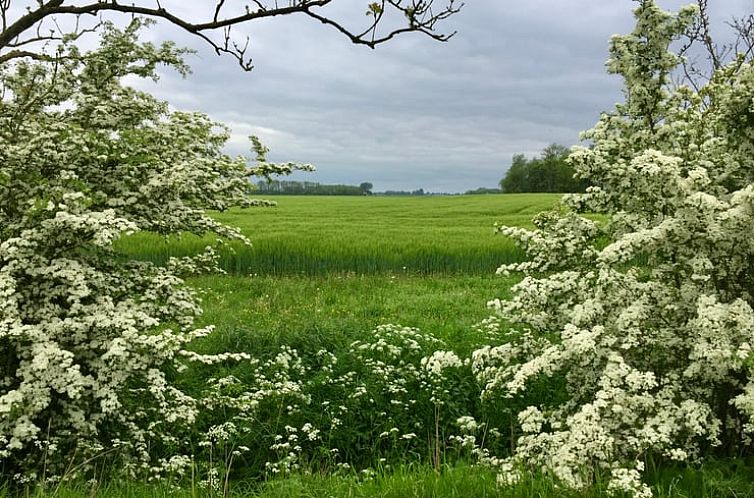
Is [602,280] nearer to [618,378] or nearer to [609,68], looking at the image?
[618,378]

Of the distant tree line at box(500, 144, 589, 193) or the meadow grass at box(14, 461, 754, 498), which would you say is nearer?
the meadow grass at box(14, 461, 754, 498)

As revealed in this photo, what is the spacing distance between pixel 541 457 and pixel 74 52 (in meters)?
5.76

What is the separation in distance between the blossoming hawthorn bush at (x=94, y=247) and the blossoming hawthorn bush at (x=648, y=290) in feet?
9.45

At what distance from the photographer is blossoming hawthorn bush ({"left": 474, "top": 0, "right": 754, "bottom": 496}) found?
411cm

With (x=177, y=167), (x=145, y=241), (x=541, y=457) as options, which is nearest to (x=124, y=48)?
(x=177, y=167)

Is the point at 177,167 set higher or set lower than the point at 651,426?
higher

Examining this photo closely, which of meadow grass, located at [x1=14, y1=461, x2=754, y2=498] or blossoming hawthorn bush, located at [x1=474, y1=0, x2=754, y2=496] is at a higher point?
blossoming hawthorn bush, located at [x1=474, y1=0, x2=754, y2=496]

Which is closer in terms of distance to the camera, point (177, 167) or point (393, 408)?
point (177, 167)

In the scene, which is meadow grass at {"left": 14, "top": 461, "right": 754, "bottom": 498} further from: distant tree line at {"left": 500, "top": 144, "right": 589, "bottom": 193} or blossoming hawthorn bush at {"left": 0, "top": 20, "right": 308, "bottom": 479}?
distant tree line at {"left": 500, "top": 144, "right": 589, "bottom": 193}

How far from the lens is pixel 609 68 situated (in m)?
5.70

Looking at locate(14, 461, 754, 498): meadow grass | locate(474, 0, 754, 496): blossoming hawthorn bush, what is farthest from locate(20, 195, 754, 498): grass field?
locate(474, 0, 754, 496): blossoming hawthorn bush

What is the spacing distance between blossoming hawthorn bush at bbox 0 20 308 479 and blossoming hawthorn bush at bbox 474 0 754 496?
2879 mm

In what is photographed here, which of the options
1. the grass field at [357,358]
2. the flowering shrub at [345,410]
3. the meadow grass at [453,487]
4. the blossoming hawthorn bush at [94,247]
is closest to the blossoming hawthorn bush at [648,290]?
the meadow grass at [453,487]

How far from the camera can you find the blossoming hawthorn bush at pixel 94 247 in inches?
181
